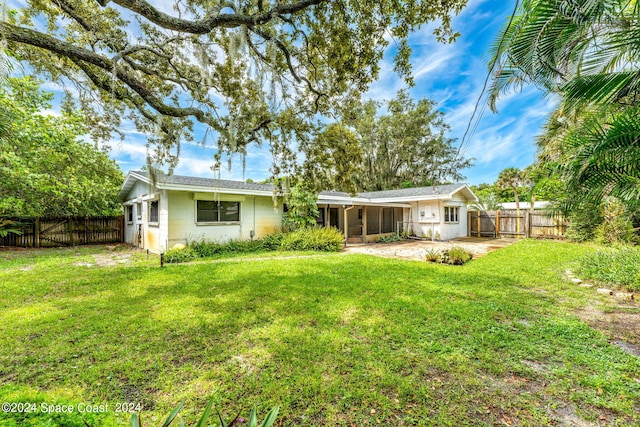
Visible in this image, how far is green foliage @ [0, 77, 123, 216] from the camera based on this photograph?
8.97 metres

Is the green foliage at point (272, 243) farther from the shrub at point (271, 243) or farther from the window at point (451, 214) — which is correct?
the window at point (451, 214)

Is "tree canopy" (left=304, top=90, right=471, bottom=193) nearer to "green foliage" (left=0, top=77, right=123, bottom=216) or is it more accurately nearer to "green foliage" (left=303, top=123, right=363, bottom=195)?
"green foliage" (left=303, top=123, right=363, bottom=195)

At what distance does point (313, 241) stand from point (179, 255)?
16.3 feet

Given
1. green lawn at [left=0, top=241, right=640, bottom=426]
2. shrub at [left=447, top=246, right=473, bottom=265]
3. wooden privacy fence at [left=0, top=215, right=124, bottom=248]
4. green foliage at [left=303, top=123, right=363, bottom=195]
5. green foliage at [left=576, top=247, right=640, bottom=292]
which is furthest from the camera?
wooden privacy fence at [left=0, top=215, right=124, bottom=248]

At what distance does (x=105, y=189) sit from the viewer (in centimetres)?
1256

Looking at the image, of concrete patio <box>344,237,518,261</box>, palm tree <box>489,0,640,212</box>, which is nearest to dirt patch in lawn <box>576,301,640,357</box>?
palm tree <box>489,0,640,212</box>

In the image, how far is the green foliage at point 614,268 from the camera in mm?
5203

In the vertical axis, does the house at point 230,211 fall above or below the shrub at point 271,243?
above

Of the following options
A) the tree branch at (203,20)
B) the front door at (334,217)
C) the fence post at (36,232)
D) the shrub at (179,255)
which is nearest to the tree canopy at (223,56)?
the tree branch at (203,20)

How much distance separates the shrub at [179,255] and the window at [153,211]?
230cm

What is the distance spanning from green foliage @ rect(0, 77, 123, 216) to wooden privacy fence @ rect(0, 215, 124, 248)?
1.67 feet

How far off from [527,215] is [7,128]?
63.9ft

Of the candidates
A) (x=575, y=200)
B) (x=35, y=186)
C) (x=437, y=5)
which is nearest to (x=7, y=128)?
(x=437, y=5)

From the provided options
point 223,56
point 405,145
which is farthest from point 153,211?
point 405,145
